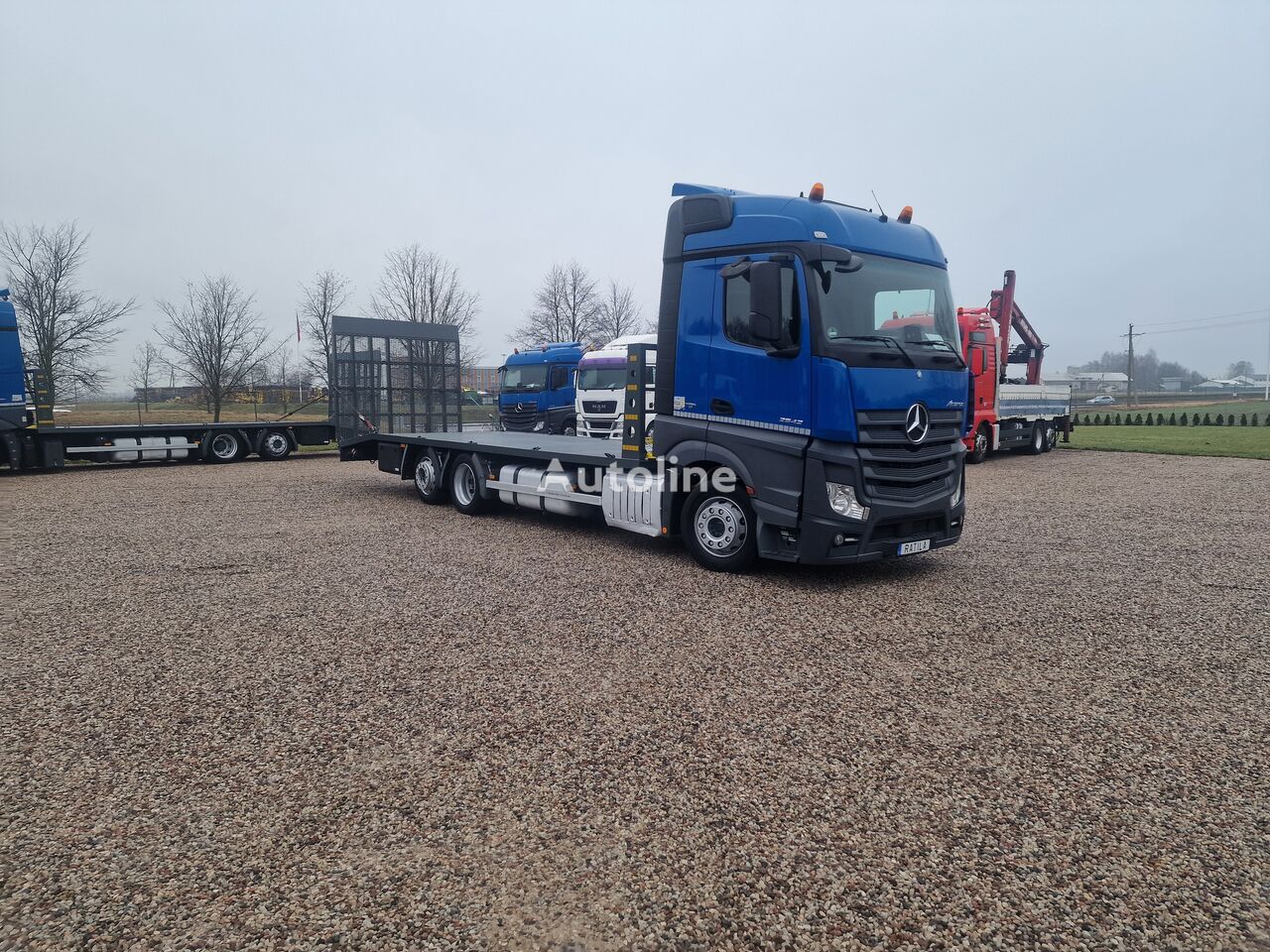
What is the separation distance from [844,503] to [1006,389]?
1474cm

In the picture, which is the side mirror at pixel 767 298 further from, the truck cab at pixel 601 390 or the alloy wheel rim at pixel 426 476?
the truck cab at pixel 601 390

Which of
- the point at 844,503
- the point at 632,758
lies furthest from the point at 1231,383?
the point at 632,758

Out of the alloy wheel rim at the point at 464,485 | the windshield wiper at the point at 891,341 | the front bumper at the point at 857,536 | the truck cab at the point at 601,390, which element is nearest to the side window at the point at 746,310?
the windshield wiper at the point at 891,341

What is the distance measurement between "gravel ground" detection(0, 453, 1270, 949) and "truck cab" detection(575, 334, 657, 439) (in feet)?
37.3

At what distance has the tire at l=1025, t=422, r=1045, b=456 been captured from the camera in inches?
790

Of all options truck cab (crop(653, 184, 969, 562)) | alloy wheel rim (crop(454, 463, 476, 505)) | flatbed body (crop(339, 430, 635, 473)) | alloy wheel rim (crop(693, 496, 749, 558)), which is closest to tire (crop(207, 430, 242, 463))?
flatbed body (crop(339, 430, 635, 473))

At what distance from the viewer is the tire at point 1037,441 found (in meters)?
20.1

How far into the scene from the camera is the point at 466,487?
33.6 feet

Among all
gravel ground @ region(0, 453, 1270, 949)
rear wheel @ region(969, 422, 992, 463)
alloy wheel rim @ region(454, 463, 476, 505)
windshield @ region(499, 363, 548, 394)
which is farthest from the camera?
windshield @ region(499, 363, 548, 394)

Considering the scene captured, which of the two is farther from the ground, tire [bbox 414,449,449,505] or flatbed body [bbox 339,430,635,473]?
flatbed body [bbox 339,430,635,473]

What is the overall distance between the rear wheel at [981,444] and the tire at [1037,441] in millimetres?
2657

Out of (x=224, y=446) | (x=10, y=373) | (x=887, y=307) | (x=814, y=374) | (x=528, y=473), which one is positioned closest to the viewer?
(x=814, y=374)

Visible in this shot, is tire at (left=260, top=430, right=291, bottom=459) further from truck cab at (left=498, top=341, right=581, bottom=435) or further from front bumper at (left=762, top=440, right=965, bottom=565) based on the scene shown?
front bumper at (left=762, top=440, right=965, bottom=565)

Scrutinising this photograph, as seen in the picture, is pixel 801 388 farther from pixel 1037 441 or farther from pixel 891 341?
pixel 1037 441
